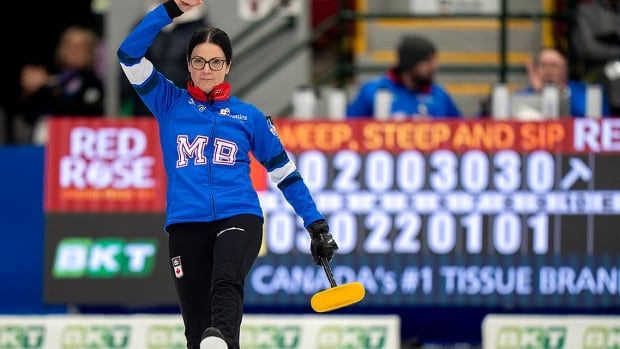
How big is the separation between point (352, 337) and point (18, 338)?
2167mm

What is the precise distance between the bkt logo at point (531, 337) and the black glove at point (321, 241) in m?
2.85

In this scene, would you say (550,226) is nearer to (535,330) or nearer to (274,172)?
(535,330)

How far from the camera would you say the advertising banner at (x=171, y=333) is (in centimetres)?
1040

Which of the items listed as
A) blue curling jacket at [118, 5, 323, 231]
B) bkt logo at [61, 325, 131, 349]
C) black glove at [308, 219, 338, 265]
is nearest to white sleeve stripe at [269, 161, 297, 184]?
blue curling jacket at [118, 5, 323, 231]

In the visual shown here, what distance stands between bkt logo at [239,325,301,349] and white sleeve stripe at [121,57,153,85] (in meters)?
3.23

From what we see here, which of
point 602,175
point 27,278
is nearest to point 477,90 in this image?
point 602,175

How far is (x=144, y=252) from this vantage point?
1121 centimetres

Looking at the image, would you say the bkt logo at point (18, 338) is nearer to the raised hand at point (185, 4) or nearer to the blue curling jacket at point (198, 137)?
the blue curling jacket at point (198, 137)

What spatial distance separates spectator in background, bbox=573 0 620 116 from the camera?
12.1 metres

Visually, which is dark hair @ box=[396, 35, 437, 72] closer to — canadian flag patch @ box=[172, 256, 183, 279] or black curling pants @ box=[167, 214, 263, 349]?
black curling pants @ box=[167, 214, 263, 349]

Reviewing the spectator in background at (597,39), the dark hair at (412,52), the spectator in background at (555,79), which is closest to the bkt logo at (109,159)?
the dark hair at (412,52)

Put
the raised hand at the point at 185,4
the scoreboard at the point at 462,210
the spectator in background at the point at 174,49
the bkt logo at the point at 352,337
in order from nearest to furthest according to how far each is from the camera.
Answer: the raised hand at the point at 185,4 < the bkt logo at the point at 352,337 < the scoreboard at the point at 462,210 < the spectator in background at the point at 174,49

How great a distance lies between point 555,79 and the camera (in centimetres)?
1138

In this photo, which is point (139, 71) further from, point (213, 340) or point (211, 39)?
point (213, 340)
